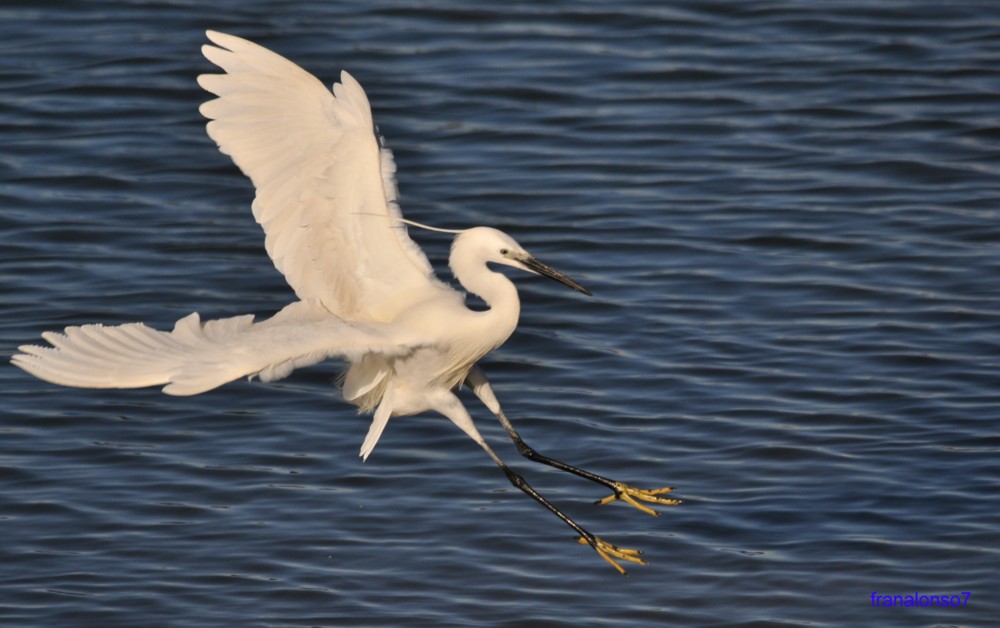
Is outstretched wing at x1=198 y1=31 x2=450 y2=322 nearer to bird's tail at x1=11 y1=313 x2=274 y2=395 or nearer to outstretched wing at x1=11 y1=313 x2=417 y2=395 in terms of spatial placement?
outstretched wing at x1=11 y1=313 x2=417 y2=395

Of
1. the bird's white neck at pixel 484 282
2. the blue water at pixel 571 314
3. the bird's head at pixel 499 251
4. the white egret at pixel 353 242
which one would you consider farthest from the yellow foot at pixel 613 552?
the bird's head at pixel 499 251

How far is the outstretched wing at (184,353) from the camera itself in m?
5.07

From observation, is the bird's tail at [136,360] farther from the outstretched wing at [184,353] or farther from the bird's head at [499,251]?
the bird's head at [499,251]

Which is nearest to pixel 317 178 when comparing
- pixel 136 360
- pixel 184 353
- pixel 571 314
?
pixel 184 353

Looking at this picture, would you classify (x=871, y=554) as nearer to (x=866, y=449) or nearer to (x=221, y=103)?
(x=866, y=449)

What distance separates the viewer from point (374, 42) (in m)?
12.4

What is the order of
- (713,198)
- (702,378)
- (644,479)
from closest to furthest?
(644,479) → (702,378) → (713,198)

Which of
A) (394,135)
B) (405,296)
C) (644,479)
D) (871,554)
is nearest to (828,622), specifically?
(871,554)

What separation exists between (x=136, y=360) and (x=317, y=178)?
1.46 metres

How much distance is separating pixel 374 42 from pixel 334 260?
6096 mm

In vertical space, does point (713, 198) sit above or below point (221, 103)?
below

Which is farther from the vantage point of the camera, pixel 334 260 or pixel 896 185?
pixel 896 185

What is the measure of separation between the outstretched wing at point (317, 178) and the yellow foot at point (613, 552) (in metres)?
1.22

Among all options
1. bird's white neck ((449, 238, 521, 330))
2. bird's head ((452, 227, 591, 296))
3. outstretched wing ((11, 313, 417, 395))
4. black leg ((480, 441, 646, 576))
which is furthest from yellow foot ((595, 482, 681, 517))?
outstretched wing ((11, 313, 417, 395))
